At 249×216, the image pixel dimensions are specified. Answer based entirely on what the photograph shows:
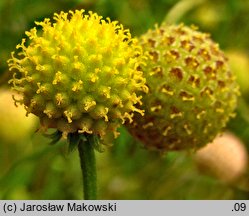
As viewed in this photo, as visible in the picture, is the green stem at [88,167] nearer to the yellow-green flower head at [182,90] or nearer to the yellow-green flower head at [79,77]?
the yellow-green flower head at [79,77]

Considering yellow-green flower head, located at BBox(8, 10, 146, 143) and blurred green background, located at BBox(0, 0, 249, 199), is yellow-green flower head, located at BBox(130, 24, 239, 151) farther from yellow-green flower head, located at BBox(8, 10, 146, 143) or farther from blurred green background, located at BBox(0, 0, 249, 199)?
blurred green background, located at BBox(0, 0, 249, 199)

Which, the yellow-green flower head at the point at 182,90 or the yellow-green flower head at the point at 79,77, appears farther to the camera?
the yellow-green flower head at the point at 182,90

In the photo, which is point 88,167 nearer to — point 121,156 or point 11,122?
point 11,122

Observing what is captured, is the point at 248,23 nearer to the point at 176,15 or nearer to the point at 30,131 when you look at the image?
the point at 176,15

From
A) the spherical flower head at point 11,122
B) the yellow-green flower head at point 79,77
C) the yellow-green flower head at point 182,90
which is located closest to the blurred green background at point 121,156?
the spherical flower head at point 11,122

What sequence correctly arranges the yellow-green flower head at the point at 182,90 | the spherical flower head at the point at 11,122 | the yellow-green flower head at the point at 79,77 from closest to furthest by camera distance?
1. the yellow-green flower head at the point at 79,77
2. the yellow-green flower head at the point at 182,90
3. the spherical flower head at the point at 11,122
